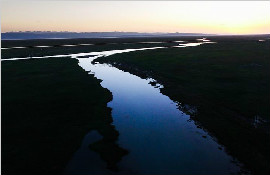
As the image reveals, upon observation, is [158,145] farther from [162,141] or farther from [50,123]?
[50,123]

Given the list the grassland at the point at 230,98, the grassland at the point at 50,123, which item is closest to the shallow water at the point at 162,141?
the grassland at the point at 50,123

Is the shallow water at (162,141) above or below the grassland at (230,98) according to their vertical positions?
below

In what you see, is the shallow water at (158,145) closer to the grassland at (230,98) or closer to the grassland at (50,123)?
the grassland at (50,123)

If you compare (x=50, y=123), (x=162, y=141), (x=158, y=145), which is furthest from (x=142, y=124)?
(x=50, y=123)

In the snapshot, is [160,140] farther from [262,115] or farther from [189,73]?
[189,73]

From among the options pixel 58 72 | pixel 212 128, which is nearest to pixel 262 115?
pixel 212 128
